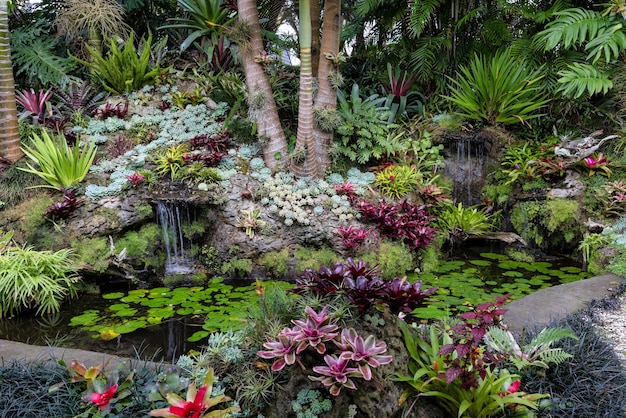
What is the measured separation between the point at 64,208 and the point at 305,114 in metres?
3.06

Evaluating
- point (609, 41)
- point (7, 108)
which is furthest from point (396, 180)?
point (7, 108)

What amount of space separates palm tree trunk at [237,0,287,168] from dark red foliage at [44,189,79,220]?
7.89 ft

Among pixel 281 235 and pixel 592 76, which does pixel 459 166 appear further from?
pixel 281 235

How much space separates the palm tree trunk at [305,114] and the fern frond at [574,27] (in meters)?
3.34

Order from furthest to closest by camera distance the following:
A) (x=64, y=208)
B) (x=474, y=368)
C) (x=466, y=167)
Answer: (x=466, y=167), (x=64, y=208), (x=474, y=368)

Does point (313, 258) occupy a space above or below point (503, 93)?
below

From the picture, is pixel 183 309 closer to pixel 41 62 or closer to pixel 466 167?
pixel 466 167

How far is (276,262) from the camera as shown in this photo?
5555mm

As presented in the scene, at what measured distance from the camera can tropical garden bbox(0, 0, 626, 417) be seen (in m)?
2.61

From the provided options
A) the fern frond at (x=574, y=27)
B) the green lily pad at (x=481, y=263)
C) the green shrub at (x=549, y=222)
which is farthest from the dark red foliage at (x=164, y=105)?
the fern frond at (x=574, y=27)

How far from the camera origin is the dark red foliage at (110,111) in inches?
278

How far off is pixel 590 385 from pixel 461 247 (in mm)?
3849

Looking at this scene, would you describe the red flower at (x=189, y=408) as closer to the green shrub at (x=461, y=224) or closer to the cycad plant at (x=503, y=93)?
the green shrub at (x=461, y=224)

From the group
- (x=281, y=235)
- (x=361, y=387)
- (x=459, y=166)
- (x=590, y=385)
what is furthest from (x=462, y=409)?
(x=459, y=166)
